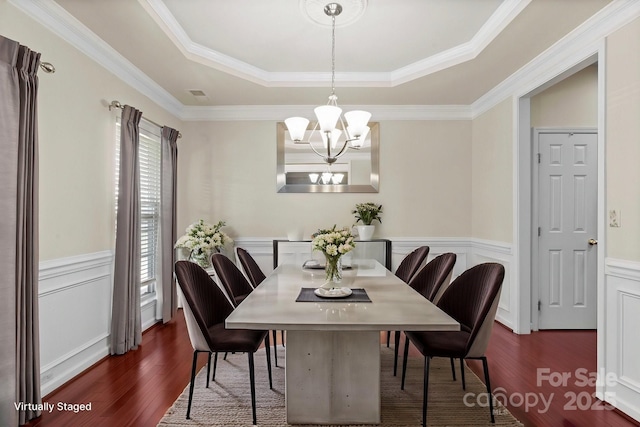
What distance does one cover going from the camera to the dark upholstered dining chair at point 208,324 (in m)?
2.20

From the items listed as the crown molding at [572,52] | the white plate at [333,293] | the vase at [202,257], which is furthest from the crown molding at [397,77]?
the white plate at [333,293]

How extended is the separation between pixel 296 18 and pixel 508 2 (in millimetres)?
1477

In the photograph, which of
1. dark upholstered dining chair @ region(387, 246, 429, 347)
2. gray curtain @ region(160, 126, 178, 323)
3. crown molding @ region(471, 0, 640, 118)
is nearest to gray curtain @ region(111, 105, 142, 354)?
gray curtain @ region(160, 126, 178, 323)

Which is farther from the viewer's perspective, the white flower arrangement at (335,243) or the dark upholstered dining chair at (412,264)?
the dark upholstered dining chair at (412,264)

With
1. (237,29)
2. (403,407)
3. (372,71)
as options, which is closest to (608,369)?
(403,407)

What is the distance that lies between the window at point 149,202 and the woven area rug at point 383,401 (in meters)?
1.64

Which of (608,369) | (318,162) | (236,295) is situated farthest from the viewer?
(318,162)

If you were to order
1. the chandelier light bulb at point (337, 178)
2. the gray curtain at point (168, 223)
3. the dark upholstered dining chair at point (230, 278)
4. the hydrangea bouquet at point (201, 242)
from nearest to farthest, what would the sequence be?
the dark upholstered dining chair at point (230, 278) → the gray curtain at point (168, 223) → the hydrangea bouquet at point (201, 242) → the chandelier light bulb at point (337, 178)

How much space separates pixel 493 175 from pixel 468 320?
7.83 feet

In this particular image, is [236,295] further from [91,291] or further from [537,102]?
[537,102]

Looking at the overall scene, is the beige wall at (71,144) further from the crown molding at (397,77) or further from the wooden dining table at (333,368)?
the wooden dining table at (333,368)

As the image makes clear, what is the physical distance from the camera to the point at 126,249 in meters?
3.32

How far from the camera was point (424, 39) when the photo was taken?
3.28 meters

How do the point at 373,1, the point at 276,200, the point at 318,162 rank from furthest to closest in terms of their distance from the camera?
the point at 318,162 < the point at 276,200 < the point at 373,1
